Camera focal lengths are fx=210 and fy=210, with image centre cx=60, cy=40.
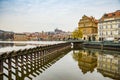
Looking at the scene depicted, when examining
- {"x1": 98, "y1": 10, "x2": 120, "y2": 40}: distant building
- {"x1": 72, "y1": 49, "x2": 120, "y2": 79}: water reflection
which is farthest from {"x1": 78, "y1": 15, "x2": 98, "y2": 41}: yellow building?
{"x1": 72, "y1": 49, "x2": 120, "y2": 79}: water reflection

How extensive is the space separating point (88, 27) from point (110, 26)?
20.6m

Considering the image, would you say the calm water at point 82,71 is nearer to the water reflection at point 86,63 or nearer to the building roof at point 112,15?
the water reflection at point 86,63

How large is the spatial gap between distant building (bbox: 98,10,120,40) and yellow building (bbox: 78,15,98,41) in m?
11.5

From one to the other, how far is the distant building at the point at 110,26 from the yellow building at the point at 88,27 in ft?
37.6

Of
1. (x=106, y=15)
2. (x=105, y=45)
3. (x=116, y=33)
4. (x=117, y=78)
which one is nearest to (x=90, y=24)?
(x=106, y=15)

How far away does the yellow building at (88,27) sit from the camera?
3846 inches

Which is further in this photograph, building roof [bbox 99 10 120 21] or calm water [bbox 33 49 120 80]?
building roof [bbox 99 10 120 21]

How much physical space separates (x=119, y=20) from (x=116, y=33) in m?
4.97

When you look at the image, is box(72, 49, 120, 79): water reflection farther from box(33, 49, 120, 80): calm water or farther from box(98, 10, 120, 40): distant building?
box(98, 10, 120, 40): distant building

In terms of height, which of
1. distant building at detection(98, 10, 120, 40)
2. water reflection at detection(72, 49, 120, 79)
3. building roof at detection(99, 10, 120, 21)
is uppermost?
building roof at detection(99, 10, 120, 21)

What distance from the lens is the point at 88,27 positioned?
98.9 metres

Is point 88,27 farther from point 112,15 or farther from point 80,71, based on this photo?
point 80,71

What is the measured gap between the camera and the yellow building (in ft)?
320

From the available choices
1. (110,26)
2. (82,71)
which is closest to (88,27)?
(110,26)
